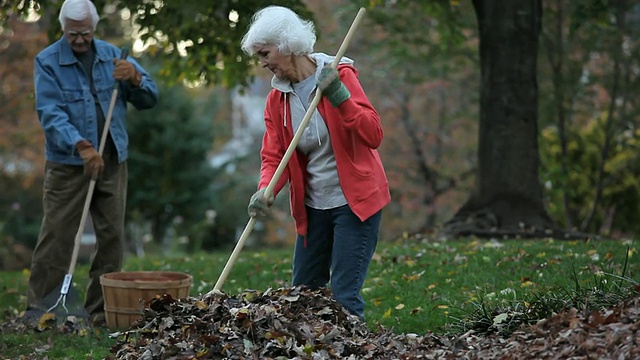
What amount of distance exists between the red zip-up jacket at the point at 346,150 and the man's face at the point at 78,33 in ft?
7.19

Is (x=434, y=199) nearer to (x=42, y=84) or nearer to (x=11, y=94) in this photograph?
(x=11, y=94)

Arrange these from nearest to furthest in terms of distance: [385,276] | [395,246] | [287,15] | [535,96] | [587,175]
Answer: [287,15], [385,276], [395,246], [535,96], [587,175]

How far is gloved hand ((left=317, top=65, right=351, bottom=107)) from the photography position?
4625mm

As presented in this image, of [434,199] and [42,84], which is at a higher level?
[42,84]

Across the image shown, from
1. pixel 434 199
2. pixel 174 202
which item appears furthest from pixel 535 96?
pixel 174 202

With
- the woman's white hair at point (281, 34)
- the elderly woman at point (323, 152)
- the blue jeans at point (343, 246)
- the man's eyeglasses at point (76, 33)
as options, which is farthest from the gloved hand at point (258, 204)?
the man's eyeglasses at point (76, 33)

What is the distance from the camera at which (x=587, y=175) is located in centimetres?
1567

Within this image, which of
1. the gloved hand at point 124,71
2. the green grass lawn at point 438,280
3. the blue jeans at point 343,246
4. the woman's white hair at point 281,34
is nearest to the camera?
the woman's white hair at point 281,34

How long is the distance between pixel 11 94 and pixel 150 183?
4.25m

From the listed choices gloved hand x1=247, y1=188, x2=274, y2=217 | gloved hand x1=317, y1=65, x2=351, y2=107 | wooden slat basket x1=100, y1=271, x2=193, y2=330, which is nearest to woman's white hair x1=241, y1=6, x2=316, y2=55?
gloved hand x1=317, y1=65, x2=351, y2=107

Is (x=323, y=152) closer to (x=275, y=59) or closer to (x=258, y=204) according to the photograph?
(x=258, y=204)

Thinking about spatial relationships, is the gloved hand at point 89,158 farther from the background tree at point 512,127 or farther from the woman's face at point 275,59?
the background tree at point 512,127

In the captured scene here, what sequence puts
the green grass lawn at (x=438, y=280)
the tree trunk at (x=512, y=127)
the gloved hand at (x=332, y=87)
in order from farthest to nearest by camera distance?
the tree trunk at (x=512, y=127) < the green grass lawn at (x=438, y=280) < the gloved hand at (x=332, y=87)

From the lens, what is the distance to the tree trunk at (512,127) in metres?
10.5
